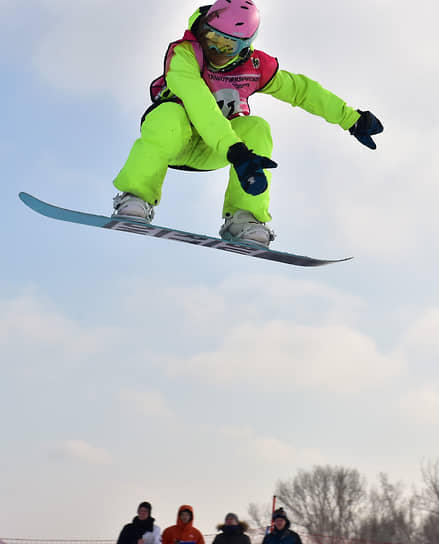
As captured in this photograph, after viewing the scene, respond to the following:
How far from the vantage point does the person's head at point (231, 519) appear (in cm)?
670

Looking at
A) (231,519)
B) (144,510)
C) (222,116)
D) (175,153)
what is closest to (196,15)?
(222,116)

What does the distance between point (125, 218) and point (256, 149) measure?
1.32 metres

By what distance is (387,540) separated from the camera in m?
42.2

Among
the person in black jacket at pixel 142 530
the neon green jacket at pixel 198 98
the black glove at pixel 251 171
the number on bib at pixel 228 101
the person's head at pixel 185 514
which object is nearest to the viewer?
the black glove at pixel 251 171

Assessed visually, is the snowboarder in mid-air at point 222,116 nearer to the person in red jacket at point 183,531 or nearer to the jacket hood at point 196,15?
the jacket hood at point 196,15

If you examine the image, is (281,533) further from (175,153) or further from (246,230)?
(175,153)

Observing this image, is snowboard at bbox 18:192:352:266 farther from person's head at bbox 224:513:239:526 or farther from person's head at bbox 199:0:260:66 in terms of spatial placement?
person's head at bbox 224:513:239:526

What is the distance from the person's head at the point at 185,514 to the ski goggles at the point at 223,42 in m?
4.12

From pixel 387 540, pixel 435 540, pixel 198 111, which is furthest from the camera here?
pixel 387 540

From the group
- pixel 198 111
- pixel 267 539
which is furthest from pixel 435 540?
pixel 198 111

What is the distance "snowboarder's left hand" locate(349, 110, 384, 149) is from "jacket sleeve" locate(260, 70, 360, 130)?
0.16 feet

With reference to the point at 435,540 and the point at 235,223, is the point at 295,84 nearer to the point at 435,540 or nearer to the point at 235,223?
the point at 235,223

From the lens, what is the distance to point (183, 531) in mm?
6648

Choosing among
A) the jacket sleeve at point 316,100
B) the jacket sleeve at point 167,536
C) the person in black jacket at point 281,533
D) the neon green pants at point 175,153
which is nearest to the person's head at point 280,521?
the person in black jacket at point 281,533
